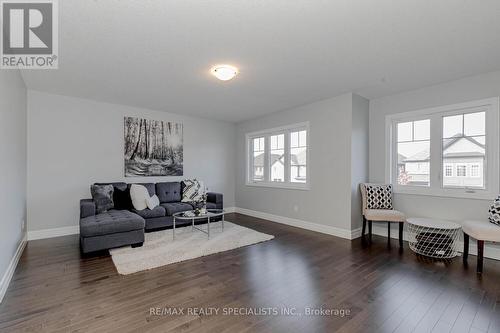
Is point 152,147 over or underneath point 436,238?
over

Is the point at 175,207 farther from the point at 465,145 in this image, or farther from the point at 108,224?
the point at 465,145

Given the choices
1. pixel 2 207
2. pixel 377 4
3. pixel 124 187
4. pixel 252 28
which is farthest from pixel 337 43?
pixel 124 187

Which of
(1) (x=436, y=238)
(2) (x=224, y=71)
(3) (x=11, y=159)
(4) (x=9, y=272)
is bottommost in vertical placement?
(4) (x=9, y=272)

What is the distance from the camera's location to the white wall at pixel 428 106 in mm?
3432

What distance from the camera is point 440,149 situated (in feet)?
12.6

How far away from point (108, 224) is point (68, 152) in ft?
A: 6.62

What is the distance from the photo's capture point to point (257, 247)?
3.73 metres

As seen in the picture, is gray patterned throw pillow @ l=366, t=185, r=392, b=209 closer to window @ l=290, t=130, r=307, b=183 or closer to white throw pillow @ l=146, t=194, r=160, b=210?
window @ l=290, t=130, r=307, b=183

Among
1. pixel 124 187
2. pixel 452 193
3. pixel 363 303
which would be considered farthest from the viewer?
pixel 124 187

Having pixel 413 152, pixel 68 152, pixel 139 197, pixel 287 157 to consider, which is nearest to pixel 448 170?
pixel 413 152

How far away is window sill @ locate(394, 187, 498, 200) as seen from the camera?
3371 millimetres

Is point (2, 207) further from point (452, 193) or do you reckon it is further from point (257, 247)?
point (452, 193)

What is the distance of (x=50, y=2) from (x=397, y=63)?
3694 millimetres

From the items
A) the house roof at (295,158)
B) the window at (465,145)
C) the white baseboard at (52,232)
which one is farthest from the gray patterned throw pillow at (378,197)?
the white baseboard at (52,232)
